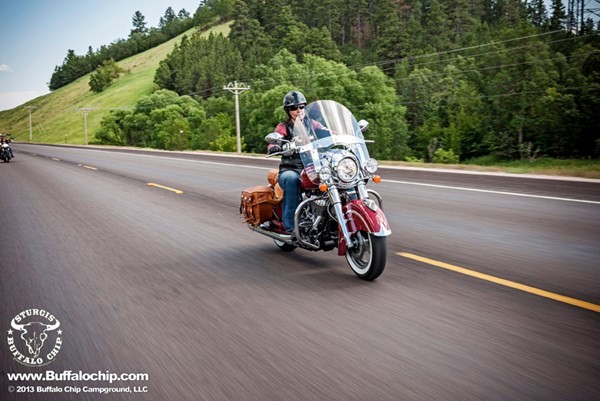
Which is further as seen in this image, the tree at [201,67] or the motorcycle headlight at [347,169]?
the tree at [201,67]

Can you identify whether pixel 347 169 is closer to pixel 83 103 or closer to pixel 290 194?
pixel 290 194

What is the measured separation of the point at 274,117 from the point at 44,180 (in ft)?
190

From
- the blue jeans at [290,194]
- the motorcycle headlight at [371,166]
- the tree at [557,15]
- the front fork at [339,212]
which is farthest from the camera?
the tree at [557,15]

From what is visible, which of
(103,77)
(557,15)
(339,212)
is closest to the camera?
→ (339,212)

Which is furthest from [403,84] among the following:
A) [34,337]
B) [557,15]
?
[34,337]

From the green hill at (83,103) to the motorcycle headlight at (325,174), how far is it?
426 feet

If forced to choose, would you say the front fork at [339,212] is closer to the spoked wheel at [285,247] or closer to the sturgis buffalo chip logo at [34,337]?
the spoked wheel at [285,247]

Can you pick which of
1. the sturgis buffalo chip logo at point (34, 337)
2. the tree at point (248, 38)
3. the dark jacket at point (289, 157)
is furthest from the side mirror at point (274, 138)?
the tree at point (248, 38)

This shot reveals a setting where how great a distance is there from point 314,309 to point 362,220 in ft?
3.49

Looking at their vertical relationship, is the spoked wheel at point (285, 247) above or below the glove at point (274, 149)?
below

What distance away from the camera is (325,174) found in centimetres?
567

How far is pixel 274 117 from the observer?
7650 cm

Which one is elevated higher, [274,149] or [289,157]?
[274,149]

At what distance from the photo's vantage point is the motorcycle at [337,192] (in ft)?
18.0
